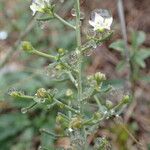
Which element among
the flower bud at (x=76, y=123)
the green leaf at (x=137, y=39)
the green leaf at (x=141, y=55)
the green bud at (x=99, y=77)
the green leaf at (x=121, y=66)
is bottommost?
the green leaf at (x=121, y=66)

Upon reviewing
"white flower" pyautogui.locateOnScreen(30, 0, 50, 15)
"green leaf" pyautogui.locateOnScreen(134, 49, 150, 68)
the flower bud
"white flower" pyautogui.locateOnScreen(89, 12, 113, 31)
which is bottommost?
"green leaf" pyautogui.locateOnScreen(134, 49, 150, 68)

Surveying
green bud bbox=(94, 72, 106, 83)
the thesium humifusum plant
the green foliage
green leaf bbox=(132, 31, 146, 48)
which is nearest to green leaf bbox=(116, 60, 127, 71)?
the green foliage

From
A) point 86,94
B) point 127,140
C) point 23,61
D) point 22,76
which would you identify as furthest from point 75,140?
point 23,61

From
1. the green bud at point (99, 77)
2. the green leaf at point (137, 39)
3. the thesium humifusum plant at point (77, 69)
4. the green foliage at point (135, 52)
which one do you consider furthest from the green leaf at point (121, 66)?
the green bud at point (99, 77)

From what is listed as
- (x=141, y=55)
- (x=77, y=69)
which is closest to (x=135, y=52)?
(x=141, y=55)

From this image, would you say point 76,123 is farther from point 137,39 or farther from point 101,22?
point 137,39

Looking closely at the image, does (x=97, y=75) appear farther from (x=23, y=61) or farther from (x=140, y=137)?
(x=23, y=61)

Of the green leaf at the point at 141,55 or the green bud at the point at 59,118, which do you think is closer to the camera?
the green bud at the point at 59,118

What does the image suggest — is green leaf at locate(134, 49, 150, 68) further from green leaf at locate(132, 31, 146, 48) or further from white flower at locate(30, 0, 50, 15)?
white flower at locate(30, 0, 50, 15)

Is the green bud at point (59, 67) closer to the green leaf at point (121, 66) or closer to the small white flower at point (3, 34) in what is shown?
the green leaf at point (121, 66)
